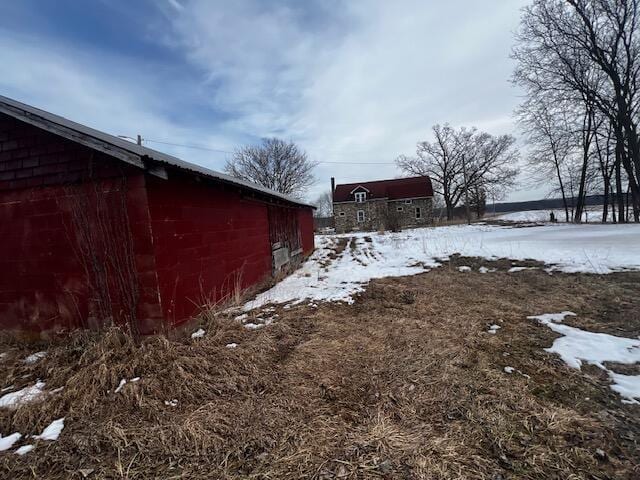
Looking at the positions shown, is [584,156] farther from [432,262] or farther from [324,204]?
[324,204]

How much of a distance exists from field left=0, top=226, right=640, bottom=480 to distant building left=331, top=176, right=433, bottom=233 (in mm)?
29429

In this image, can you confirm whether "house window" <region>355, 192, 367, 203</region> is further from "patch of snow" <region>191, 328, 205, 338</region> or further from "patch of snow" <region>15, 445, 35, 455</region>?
"patch of snow" <region>15, 445, 35, 455</region>

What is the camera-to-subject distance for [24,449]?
86.2 inches

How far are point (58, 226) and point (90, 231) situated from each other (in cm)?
62

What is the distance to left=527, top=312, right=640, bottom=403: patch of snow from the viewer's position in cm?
256

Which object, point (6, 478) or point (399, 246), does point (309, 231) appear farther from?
point (6, 478)

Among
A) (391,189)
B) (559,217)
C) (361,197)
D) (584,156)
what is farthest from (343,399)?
(559,217)

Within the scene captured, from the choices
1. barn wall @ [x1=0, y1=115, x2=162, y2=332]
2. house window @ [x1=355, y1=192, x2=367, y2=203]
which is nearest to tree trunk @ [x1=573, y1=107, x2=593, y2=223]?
house window @ [x1=355, y1=192, x2=367, y2=203]

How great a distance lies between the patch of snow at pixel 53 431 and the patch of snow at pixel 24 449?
9 cm

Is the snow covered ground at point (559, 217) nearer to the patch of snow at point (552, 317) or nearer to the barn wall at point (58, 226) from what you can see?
the patch of snow at point (552, 317)

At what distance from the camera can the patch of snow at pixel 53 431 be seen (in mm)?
2307

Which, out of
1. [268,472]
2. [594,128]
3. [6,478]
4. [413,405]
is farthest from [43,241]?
[594,128]

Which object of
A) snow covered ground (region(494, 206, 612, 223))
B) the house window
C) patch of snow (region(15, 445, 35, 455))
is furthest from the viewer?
the house window

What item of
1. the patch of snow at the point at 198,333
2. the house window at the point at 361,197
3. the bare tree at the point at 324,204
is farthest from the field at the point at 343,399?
the bare tree at the point at 324,204
